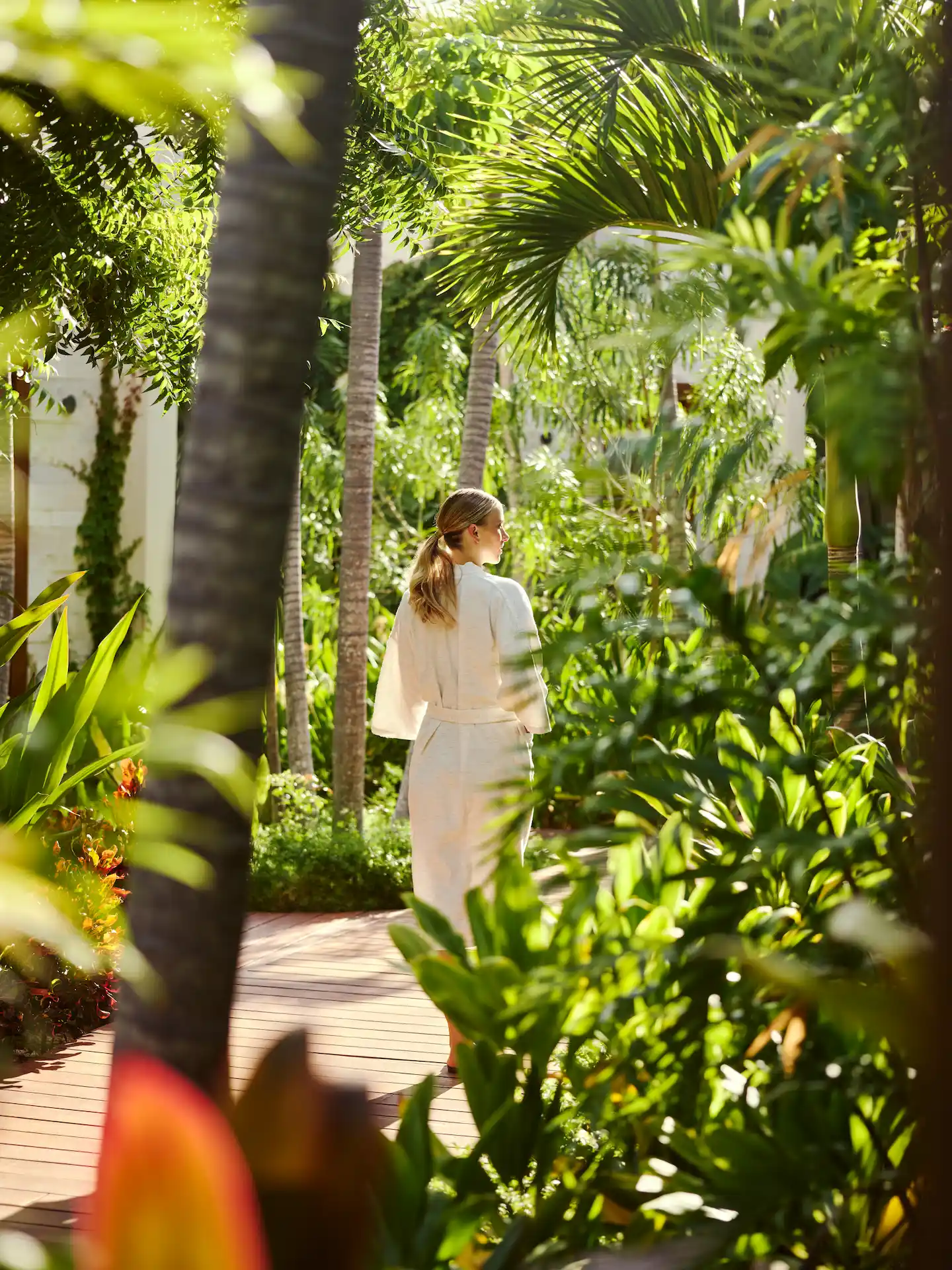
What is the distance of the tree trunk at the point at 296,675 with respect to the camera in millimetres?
A: 7672

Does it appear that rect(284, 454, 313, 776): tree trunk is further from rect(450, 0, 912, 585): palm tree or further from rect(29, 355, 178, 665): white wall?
rect(450, 0, 912, 585): palm tree

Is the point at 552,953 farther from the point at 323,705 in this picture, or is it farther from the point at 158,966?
the point at 323,705

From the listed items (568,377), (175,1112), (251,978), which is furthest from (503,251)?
(568,377)

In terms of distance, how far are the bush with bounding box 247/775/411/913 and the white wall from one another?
3.57 m

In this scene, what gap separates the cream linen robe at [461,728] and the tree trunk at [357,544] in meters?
2.78

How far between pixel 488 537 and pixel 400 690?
65cm

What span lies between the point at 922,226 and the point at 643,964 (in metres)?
1.19

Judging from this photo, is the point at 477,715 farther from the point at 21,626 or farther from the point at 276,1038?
the point at 276,1038

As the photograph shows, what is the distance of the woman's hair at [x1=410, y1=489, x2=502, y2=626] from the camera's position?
14.2 feet

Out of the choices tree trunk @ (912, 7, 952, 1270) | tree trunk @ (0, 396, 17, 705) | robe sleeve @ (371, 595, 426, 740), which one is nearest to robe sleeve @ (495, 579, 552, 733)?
robe sleeve @ (371, 595, 426, 740)

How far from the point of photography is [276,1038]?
2465mm

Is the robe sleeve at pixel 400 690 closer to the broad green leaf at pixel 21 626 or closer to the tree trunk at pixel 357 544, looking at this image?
the broad green leaf at pixel 21 626

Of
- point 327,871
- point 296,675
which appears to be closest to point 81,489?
point 296,675

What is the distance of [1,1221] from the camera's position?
3088mm
